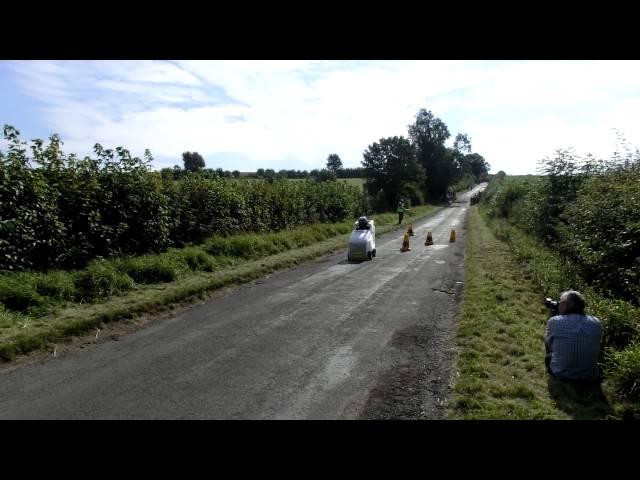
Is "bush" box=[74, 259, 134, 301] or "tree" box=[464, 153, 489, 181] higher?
"tree" box=[464, 153, 489, 181]

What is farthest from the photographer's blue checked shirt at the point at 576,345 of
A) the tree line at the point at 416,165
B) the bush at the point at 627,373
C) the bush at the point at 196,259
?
the tree line at the point at 416,165

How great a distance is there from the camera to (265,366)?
6137 millimetres

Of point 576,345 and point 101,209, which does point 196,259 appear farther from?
point 576,345

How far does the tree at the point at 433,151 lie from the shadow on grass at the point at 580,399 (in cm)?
7338

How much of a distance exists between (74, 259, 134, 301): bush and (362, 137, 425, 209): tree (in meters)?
46.6

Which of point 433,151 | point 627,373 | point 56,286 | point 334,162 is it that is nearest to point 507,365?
point 627,373

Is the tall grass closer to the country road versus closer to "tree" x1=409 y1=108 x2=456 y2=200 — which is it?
the country road

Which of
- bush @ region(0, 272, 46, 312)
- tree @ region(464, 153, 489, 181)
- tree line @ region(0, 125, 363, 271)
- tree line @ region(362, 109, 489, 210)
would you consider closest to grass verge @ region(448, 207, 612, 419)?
bush @ region(0, 272, 46, 312)

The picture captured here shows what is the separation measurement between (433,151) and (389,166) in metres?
25.3

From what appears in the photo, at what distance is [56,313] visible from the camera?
7984 millimetres

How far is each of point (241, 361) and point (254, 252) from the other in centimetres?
979

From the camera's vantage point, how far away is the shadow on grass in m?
4.78
